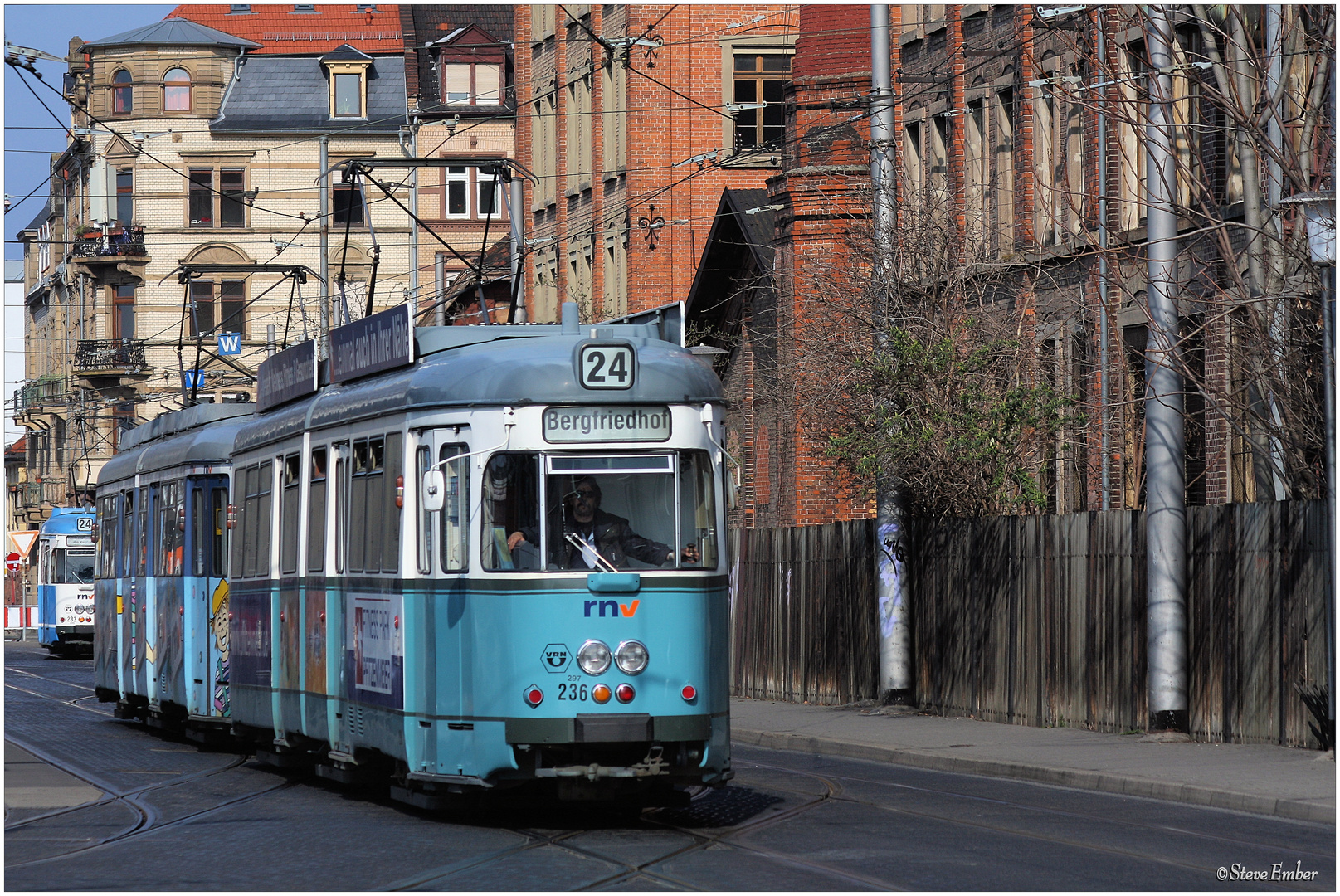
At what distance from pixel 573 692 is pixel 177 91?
6280cm

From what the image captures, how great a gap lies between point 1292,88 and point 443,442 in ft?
29.2

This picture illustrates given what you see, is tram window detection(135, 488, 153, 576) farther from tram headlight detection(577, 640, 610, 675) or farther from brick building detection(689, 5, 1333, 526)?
tram headlight detection(577, 640, 610, 675)

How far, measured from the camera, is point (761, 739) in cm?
2238

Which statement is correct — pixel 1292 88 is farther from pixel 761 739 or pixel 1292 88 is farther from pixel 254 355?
pixel 254 355

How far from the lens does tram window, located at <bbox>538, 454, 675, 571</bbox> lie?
43.2ft

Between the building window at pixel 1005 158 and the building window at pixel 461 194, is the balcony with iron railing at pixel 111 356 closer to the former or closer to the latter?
the building window at pixel 461 194

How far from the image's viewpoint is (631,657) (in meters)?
13.1

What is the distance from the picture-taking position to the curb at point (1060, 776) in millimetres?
14305

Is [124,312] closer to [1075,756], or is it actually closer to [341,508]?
[1075,756]

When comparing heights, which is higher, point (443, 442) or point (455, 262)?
point (455, 262)

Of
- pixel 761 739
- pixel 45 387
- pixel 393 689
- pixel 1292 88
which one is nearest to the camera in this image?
pixel 393 689

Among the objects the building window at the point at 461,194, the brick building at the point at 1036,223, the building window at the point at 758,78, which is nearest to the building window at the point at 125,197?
the building window at the point at 461,194

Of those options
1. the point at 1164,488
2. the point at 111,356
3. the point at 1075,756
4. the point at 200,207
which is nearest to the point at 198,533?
the point at 1075,756

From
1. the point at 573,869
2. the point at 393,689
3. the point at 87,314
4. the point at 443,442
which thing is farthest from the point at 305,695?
the point at 87,314
